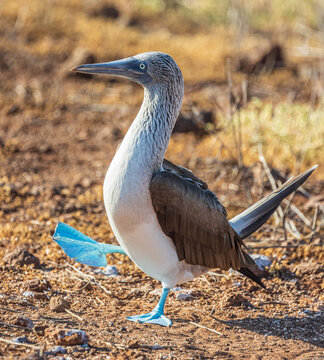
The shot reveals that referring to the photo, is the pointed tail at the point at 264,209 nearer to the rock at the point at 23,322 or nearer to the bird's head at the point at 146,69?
the bird's head at the point at 146,69

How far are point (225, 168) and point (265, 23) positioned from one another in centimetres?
732

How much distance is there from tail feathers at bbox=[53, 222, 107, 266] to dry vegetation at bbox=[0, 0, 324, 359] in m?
0.26

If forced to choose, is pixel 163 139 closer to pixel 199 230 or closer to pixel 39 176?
pixel 199 230

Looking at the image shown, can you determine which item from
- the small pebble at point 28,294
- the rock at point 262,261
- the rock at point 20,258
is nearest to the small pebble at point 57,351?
the small pebble at point 28,294

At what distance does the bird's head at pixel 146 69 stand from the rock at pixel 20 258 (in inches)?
59.2

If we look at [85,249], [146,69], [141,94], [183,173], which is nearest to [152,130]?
[146,69]

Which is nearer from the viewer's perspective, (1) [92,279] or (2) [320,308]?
(2) [320,308]

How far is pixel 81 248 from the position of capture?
155 inches

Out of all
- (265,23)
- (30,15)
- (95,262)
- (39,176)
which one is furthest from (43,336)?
(265,23)

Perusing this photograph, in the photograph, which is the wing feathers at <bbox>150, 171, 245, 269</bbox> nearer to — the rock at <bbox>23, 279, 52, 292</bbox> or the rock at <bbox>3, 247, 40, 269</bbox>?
the rock at <bbox>23, 279, 52, 292</bbox>

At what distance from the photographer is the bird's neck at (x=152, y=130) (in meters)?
3.33

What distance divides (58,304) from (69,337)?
0.55 metres

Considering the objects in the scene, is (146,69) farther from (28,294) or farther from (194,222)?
(28,294)

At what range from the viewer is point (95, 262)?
3.89 meters
